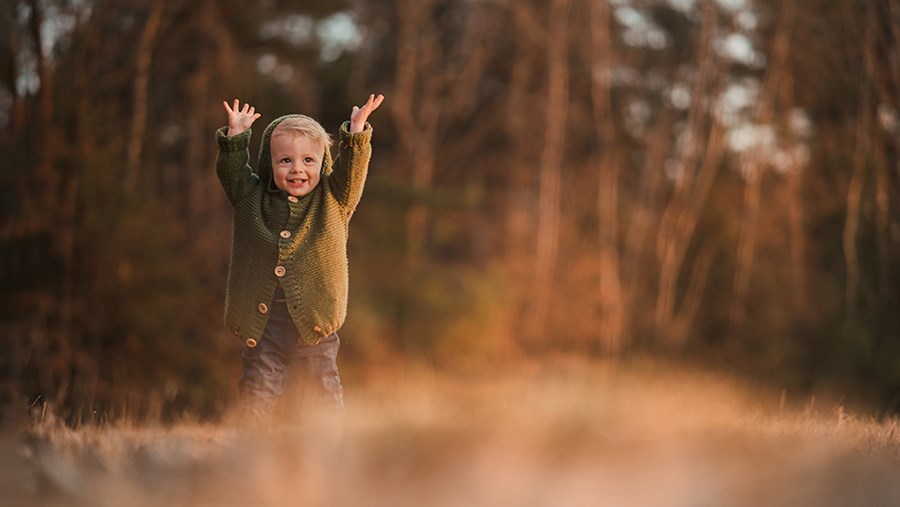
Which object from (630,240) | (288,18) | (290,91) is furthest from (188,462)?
(630,240)

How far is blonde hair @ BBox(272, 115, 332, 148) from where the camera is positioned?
456cm

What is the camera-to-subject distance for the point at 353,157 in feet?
15.0

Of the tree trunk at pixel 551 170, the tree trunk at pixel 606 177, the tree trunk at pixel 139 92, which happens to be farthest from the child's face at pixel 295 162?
the tree trunk at pixel 551 170

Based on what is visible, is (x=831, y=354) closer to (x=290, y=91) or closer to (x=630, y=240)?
(x=630, y=240)

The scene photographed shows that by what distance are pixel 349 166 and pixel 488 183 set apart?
21.8m

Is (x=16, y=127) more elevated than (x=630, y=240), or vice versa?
(x=16, y=127)

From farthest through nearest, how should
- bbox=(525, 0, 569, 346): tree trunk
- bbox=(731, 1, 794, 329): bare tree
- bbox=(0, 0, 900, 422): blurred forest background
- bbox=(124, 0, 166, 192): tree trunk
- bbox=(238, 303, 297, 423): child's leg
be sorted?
bbox=(525, 0, 569, 346): tree trunk → bbox=(731, 1, 794, 329): bare tree → bbox=(124, 0, 166, 192): tree trunk → bbox=(0, 0, 900, 422): blurred forest background → bbox=(238, 303, 297, 423): child's leg

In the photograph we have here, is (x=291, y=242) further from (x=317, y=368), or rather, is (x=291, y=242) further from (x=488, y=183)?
(x=488, y=183)

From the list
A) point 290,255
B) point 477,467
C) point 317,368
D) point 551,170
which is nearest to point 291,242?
point 290,255

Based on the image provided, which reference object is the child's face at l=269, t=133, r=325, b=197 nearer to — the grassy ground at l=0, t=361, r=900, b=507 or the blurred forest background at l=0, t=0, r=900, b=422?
the grassy ground at l=0, t=361, r=900, b=507

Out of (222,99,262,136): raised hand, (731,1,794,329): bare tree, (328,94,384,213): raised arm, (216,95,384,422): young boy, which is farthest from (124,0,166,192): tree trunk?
(731,1,794,329): bare tree

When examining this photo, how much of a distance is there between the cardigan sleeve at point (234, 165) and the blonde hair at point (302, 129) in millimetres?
159

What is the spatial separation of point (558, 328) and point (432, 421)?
63.3 feet

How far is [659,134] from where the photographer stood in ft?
76.0
